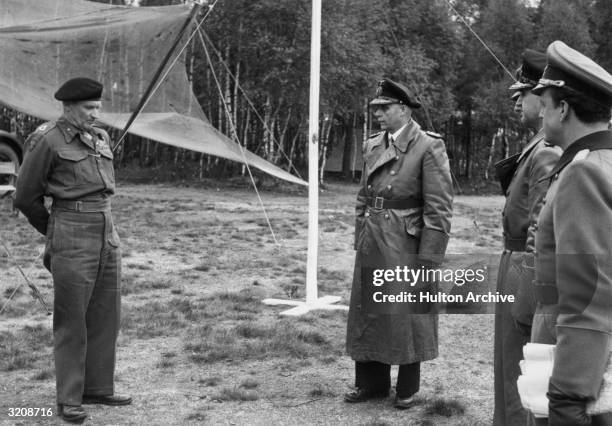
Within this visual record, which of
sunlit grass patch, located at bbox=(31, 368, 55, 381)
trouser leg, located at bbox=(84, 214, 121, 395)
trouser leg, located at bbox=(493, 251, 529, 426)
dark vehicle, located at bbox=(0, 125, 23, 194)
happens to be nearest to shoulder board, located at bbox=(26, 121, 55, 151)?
trouser leg, located at bbox=(84, 214, 121, 395)

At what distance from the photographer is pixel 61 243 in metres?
4.53

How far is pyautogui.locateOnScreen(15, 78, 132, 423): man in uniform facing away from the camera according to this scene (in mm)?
4523

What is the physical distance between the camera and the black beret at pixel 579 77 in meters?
2.17

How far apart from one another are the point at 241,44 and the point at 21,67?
13189 mm

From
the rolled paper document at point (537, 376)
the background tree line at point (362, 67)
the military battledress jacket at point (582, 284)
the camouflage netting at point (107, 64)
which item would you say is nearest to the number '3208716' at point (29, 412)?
the rolled paper document at point (537, 376)

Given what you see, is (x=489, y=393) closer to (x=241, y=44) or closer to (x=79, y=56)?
(x=79, y=56)

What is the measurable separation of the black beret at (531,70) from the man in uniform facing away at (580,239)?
4.42ft

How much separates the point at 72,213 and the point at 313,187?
9.92 feet

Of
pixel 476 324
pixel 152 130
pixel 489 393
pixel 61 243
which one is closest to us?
pixel 61 243

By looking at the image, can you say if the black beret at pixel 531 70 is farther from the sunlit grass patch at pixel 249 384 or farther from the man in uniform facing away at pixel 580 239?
the sunlit grass patch at pixel 249 384

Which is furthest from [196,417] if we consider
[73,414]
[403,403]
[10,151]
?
[10,151]

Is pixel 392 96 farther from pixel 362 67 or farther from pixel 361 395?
pixel 362 67

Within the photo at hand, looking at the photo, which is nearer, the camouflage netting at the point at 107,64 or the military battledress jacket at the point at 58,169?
the military battledress jacket at the point at 58,169

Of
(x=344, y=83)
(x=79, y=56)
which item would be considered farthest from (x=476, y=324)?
(x=344, y=83)
